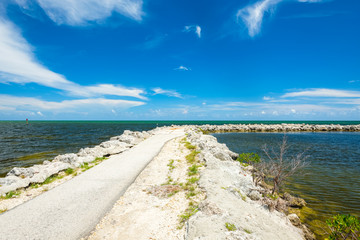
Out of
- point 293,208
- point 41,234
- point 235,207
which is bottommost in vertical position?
point 293,208

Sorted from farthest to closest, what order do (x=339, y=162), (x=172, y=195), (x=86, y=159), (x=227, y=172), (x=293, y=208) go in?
1. (x=339, y=162)
2. (x=86, y=159)
3. (x=227, y=172)
4. (x=293, y=208)
5. (x=172, y=195)

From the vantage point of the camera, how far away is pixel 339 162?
779 inches

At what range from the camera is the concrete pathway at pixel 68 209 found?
6.08 m

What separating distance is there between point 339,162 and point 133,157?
72.5 feet

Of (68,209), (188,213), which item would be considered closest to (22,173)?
(68,209)

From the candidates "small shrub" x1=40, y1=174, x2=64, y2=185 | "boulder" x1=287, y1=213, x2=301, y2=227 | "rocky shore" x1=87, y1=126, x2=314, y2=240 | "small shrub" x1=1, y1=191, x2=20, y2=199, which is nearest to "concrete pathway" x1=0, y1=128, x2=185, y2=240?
"rocky shore" x1=87, y1=126, x2=314, y2=240

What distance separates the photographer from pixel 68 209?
7414mm

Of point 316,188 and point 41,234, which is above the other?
point 41,234

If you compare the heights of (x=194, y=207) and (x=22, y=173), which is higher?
(x=194, y=207)

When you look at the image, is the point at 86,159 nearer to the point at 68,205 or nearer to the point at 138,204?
the point at 68,205

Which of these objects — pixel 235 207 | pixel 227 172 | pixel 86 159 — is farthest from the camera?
pixel 86 159

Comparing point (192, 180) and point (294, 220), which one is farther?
point (192, 180)

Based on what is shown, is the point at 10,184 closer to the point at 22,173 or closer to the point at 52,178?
Answer: the point at 52,178

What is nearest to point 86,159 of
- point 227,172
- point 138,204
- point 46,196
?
point 46,196
